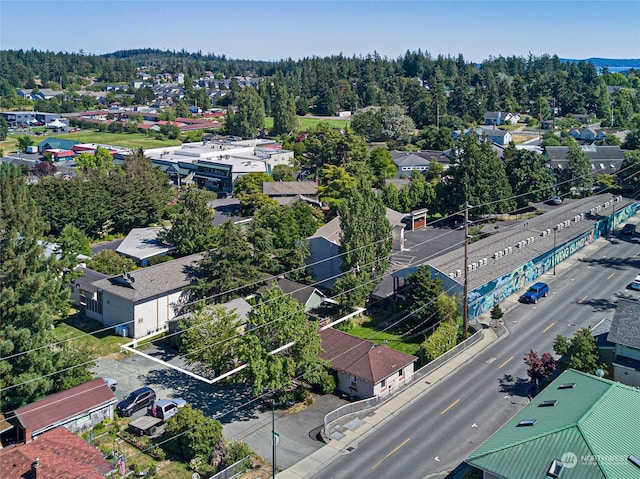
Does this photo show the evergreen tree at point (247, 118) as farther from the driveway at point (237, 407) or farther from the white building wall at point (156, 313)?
the driveway at point (237, 407)

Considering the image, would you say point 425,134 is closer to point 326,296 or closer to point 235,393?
point 326,296

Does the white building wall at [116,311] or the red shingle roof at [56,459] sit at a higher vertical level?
the white building wall at [116,311]

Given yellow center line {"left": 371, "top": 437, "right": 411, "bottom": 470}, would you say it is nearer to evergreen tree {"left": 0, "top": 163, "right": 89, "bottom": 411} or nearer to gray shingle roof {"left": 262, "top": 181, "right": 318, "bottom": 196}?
evergreen tree {"left": 0, "top": 163, "right": 89, "bottom": 411}

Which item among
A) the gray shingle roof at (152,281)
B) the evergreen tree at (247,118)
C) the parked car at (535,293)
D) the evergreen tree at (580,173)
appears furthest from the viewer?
the evergreen tree at (247,118)

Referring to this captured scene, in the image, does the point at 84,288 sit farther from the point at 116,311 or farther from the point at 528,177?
the point at 528,177

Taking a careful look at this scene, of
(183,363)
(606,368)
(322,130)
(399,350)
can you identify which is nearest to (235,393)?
(183,363)

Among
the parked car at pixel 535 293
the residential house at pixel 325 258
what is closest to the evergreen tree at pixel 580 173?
the parked car at pixel 535 293

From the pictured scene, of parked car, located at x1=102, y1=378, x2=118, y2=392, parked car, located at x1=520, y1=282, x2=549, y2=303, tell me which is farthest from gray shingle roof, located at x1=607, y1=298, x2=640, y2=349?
parked car, located at x1=102, y1=378, x2=118, y2=392

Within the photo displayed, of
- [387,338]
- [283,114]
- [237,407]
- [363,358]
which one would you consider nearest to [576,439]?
[363,358]
